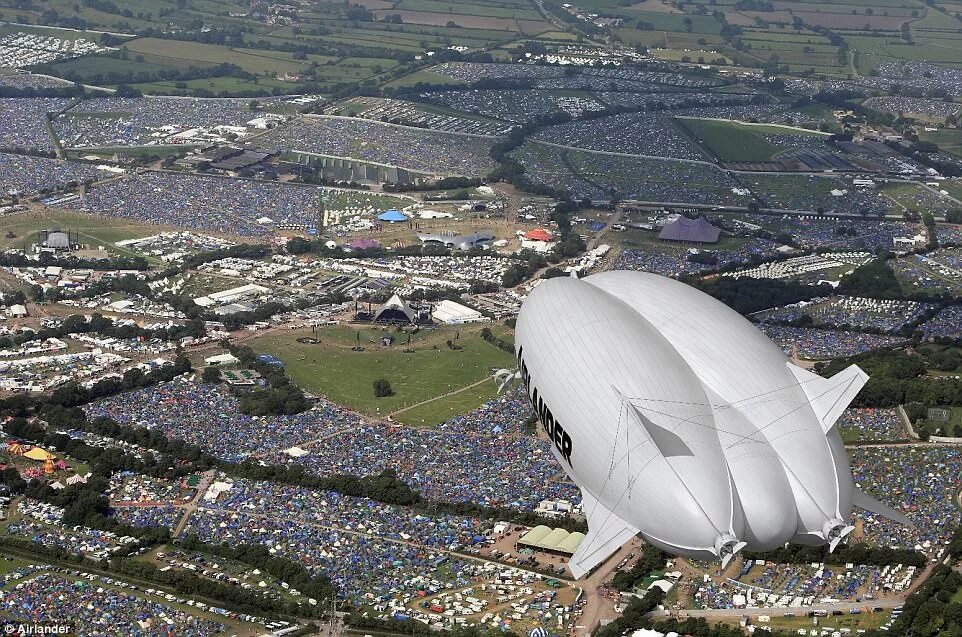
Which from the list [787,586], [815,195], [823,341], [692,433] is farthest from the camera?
[815,195]

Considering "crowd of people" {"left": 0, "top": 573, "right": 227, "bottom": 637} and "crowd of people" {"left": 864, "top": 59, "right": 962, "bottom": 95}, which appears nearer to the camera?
"crowd of people" {"left": 0, "top": 573, "right": 227, "bottom": 637}

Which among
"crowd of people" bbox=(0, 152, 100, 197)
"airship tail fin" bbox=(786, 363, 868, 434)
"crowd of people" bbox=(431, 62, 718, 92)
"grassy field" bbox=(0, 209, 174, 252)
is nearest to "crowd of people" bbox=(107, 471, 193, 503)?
"airship tail fin" bbox=(786, 363, 868, 434)

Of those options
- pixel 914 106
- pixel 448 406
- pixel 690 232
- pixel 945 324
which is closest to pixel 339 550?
pixel 448 406

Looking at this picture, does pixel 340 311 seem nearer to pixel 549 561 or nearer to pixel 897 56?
pixel 549 561

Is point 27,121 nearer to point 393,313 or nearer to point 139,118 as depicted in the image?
point 139,118

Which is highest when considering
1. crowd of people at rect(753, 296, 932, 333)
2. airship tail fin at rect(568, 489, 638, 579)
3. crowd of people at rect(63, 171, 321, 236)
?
airship tail fin at rect(568, 489, 638, 579)

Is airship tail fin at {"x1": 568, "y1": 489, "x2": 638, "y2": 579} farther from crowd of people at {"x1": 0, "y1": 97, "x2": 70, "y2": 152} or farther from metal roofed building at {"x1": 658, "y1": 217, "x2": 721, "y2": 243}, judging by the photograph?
crowd of people at {"x1": 0, "y1": 97, "x2": 70, "y2": 152}
